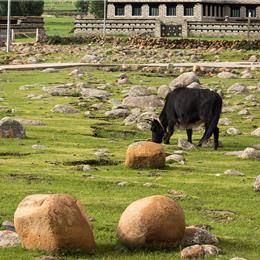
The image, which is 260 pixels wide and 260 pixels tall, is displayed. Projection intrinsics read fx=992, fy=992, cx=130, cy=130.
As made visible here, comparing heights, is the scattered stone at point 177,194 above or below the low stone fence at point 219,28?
below

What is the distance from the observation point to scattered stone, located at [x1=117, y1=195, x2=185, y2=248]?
13023 millimetres

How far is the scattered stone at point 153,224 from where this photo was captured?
13.0 meters

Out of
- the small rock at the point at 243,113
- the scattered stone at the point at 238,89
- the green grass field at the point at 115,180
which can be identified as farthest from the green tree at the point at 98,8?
the green grass field at the point at 115,180

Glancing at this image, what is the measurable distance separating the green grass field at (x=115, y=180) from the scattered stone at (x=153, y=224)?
16 cm

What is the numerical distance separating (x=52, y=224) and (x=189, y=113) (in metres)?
13.5

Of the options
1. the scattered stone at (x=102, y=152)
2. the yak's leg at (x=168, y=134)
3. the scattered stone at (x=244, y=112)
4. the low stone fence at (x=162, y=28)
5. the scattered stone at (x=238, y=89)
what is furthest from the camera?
the low stone fence at (x=162, y=28)

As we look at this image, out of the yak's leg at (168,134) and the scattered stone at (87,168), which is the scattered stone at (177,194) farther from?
the yak's leg at (168,134)

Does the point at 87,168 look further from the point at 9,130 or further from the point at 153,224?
the point at 153,224

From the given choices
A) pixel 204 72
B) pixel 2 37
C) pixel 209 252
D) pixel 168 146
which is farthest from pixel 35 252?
pixel 2 37

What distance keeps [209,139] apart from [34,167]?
695 centimetres

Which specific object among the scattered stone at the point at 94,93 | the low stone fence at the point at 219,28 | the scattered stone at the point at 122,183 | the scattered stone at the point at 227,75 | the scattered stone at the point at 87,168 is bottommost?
the scattered stone at the point at 122,183

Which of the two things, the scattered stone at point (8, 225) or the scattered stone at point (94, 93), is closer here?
the scattered stone at point (8, 225)

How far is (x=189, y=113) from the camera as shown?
25.6 metres

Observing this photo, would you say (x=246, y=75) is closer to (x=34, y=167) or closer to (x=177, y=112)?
(x=177, y=112)
